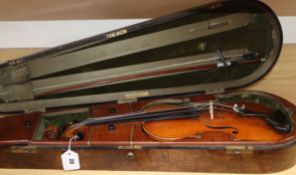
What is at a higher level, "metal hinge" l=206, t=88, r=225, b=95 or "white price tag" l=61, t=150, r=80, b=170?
"metal hinge" l=206, t=88, r=225, b=95

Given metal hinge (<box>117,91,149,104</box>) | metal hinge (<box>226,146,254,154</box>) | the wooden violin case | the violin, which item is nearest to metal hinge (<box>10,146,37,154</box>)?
the wooden violin case

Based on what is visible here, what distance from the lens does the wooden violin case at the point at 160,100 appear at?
4.46 feet

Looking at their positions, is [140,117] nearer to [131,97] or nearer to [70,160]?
[131,97]

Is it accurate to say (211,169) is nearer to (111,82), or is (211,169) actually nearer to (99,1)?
(111,82)

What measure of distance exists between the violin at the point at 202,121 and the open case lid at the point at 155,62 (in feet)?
0.34

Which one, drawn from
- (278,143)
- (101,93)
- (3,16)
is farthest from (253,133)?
(3,16)

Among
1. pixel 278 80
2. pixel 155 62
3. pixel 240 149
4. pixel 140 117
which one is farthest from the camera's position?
pixel 278 80

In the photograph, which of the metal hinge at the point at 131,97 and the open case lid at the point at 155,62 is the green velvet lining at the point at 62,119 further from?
the metal hinge at the point at 131,97

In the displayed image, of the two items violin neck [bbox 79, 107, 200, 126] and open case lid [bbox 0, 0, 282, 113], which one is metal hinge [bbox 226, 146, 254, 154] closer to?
violin neck [bbox 79, 107, 200, 126]

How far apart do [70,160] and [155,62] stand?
1.62 ft

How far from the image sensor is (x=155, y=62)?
1554 millimetres

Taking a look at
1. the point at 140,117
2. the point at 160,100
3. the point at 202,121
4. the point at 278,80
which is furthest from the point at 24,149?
the point at 278,80

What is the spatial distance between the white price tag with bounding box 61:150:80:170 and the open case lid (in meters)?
0.26

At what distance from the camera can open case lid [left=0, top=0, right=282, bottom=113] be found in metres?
1.47
